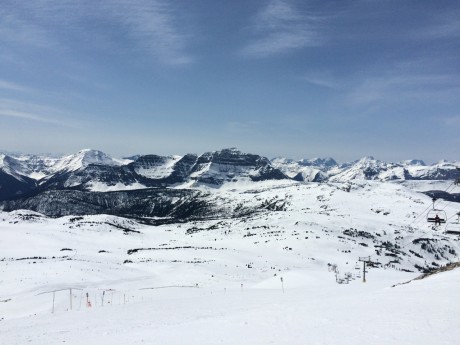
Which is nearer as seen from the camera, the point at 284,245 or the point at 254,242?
the point at 284,245

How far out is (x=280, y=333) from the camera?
19.5 metres

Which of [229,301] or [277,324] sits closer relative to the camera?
[277,324]

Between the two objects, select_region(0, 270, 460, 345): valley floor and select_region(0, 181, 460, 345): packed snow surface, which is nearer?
select_region(0, 270, 460, 345): valley floor

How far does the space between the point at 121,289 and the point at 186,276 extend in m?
16.4

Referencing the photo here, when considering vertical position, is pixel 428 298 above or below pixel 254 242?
above

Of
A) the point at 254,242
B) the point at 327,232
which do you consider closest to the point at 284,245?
the point at 254,242

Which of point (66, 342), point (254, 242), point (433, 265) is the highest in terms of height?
point (66, 342)

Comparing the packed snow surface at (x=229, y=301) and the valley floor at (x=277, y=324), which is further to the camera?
the packed snow surface at (x=229, y=301)

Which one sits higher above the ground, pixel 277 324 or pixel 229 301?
pixel 277 324

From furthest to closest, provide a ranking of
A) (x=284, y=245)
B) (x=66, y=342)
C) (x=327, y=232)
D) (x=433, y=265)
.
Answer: (x=327, y=232) → (x=433, y=265) → (x=284, y=245) → (x=66, y=342)

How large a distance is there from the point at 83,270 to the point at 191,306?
37.9 meters

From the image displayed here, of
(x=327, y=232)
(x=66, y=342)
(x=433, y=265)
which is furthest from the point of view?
(x=327, y=232)

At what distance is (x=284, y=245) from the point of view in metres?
126

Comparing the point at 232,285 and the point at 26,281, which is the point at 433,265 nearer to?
the point at 232,285
